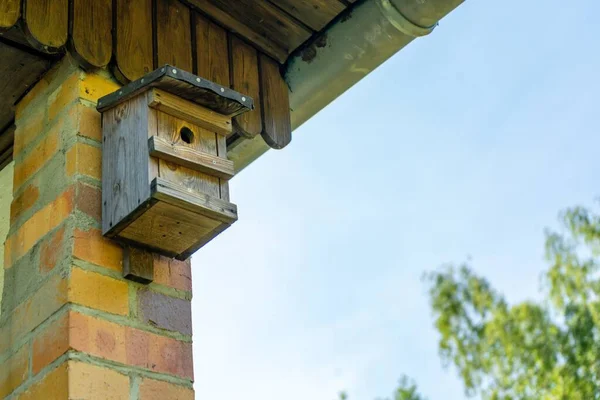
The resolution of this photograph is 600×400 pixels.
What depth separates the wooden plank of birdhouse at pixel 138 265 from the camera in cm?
195

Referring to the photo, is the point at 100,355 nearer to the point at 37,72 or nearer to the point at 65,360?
the point at 65,360

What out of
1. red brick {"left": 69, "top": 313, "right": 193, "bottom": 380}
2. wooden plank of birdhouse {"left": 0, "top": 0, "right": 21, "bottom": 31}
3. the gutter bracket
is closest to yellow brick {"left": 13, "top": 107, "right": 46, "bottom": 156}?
wooden plank of birdhouse {"left": 0, "top": 0, "right": 21, "bottom": 31}

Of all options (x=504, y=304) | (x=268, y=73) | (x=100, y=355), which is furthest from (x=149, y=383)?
(x=504, y=304)

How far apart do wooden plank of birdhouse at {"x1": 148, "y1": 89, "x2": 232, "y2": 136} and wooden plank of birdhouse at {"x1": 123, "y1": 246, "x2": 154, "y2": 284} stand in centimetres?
30

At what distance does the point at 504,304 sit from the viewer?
14.4 meters

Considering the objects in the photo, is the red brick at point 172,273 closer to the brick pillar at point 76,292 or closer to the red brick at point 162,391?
the brick pillar at point 76,292

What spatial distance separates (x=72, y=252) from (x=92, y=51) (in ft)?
1.60

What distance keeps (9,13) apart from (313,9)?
0.77m

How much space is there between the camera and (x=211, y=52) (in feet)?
7.90

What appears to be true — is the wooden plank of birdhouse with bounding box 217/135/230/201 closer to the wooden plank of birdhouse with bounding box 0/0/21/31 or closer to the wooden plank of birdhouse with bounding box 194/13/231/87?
the wooden plank of birdhouse with bounding box 194/13/231/87

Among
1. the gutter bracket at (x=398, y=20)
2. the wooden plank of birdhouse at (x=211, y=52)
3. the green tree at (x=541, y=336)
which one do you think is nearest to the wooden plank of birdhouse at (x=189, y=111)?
the wooden plank of birdhouse at (x=211, y=52)

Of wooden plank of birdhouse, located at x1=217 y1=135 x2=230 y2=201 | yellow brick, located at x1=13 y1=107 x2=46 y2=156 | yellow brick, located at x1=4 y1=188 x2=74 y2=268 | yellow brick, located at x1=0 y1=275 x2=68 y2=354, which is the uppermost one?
yellow brick, located at x1=13 y1=107 x2=46 y2=156

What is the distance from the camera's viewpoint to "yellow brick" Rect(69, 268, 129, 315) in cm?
185

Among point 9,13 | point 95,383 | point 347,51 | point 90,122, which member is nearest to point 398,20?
point 347,51
